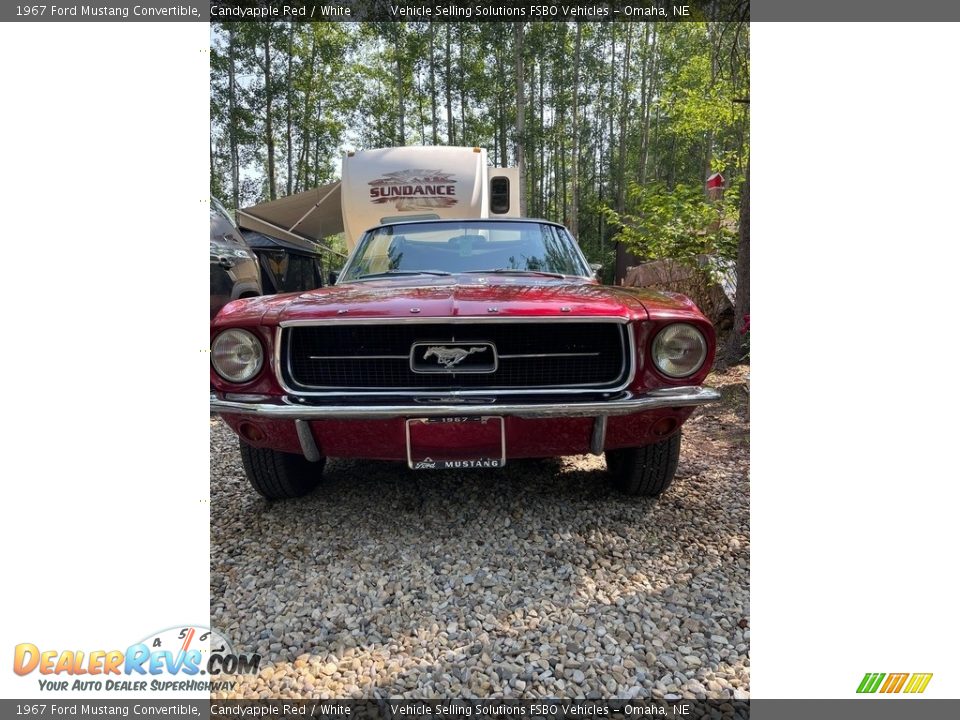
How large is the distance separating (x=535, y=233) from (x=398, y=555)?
6.71 feet

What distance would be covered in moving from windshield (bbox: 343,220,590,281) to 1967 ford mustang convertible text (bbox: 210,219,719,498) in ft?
2.48

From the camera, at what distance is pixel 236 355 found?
1.98 meters

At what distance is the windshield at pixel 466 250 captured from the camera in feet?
9.21

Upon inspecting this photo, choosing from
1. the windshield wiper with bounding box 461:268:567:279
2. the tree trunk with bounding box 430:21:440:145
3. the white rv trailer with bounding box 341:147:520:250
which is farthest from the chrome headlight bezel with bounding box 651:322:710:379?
the tree trunk with bounding box 430:21:440:145

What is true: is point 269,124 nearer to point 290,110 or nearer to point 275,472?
point 290,110

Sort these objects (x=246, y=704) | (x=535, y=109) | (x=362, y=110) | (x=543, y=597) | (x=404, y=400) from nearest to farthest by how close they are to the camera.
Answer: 1. (x=246, y=704)
2. (x=543, y=597)
3. (x=404, y=400)
4. (x=535, y=109)
5. (x=362, y=110)

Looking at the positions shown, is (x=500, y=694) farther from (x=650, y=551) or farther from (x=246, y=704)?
(x=650, y=551)

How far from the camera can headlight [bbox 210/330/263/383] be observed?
1961 millimetres

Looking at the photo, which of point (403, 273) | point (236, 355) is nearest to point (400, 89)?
point (403, 273)

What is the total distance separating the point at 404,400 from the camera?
74.4 inches

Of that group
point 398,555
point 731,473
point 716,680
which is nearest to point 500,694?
point 716,680

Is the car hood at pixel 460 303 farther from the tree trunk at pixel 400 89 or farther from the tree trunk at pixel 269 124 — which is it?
the tree trunk at pixel 269 124
